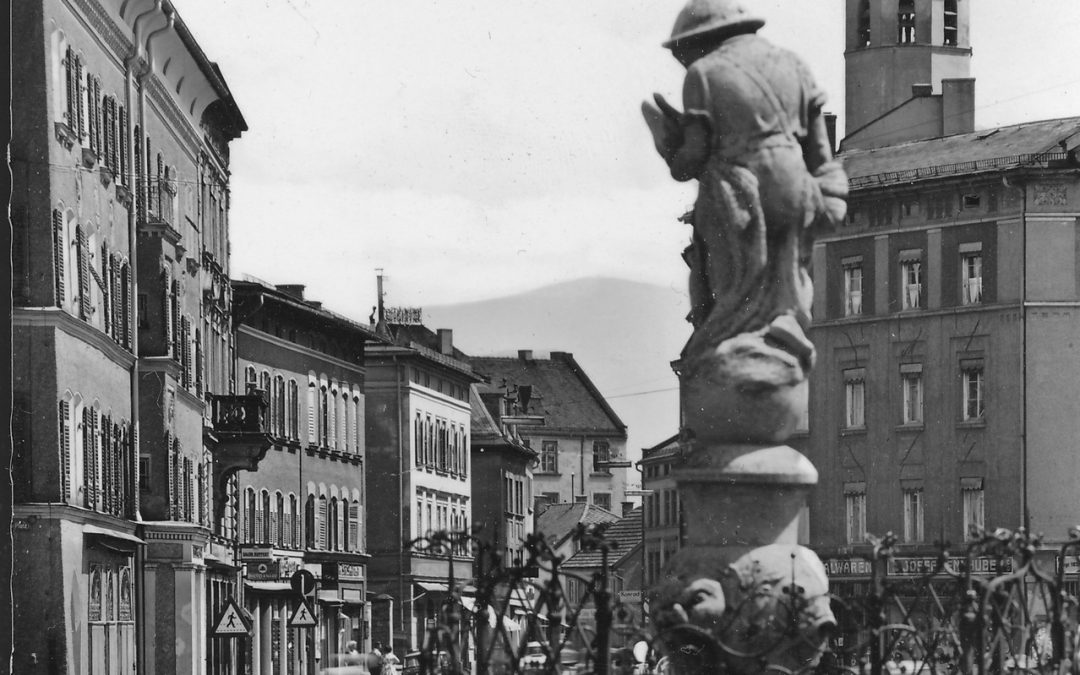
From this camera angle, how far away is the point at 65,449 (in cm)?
3659

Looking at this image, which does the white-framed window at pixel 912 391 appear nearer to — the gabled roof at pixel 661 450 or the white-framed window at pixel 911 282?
the white-framed window at pixel 911 282

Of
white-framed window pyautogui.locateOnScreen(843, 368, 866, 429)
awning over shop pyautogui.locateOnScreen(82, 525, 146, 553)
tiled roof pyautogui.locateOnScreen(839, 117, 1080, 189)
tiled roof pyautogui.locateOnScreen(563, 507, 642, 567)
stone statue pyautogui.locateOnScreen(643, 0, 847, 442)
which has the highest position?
tiled roof pyautogui.locateOnScreen(839, 117, 1080, 189)

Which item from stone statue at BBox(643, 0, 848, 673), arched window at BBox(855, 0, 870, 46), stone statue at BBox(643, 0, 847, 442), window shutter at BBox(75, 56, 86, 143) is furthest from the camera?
arched window at BBox(855, 0, 870, 46)

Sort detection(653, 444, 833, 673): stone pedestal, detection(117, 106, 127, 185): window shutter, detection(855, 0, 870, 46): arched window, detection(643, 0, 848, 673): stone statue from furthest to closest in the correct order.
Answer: detection(855, 0, 870, 46): arched window
detection(117, 106, 127, 185): window shutter
detection(643, 0, 848, 673): stone statue
detection(653, 444, 833, 673): stone pedestal

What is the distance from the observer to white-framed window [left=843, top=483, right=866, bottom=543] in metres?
70.9

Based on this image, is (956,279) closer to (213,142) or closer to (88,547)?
(213,142)

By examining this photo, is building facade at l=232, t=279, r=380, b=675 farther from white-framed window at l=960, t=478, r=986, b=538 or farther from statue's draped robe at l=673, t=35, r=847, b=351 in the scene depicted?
statue's draped robe at l=673, t=35, r=847, b=351

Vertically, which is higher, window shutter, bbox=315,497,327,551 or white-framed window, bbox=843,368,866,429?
white-framed window, bbox=843,368,866,429

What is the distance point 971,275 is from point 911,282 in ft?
7.04

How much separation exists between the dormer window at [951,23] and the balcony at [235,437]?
30.7 m

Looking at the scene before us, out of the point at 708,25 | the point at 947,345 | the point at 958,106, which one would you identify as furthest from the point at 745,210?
the point at 958,106

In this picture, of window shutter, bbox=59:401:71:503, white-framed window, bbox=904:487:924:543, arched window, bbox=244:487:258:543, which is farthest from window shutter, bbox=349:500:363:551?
window shutter, bbox=59:401:71:503

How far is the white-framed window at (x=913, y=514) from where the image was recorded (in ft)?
227

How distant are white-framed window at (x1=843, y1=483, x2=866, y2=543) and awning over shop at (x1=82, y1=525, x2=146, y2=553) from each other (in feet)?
103
